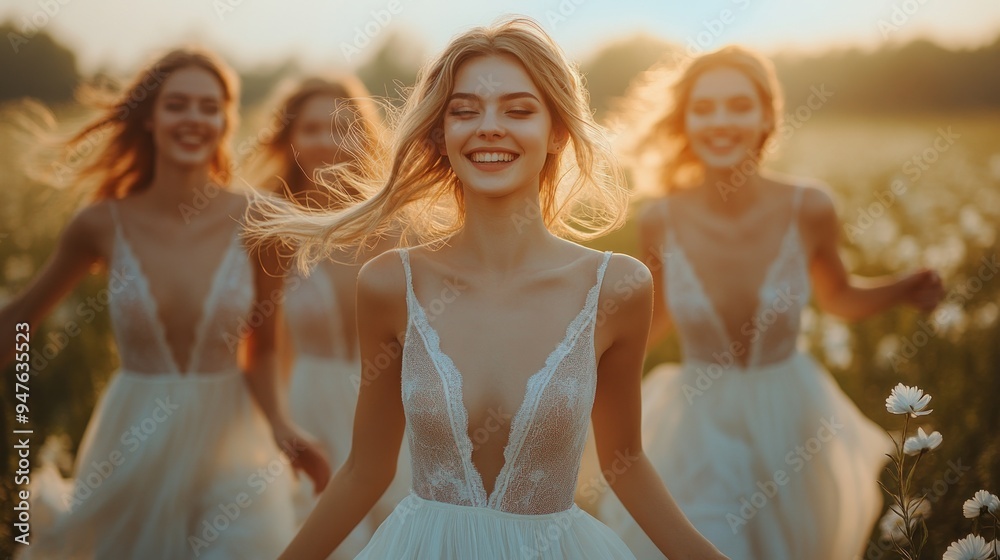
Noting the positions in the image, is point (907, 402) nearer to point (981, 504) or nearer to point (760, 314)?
point (981, 504)

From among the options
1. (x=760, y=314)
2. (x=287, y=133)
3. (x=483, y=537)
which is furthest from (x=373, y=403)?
(x=287, y=133)

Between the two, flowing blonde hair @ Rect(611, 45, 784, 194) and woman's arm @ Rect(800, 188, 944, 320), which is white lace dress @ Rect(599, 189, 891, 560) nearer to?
woman's arm @ Rect(800, 188, 944, 320)

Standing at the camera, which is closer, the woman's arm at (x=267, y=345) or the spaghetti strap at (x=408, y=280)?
the spaghetti strap at (x=408, y=280)

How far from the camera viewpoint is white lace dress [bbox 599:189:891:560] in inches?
228

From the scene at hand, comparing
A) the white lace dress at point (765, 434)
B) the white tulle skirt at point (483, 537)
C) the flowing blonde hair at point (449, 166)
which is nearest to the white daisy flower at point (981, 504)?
the white tulle skirt at point (483, 537)

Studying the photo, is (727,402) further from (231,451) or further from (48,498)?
(48,498)

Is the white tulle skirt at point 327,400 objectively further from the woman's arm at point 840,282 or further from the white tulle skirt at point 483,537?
the white tulle skirt at point 483,537

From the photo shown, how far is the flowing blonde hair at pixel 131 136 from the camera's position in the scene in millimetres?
6000

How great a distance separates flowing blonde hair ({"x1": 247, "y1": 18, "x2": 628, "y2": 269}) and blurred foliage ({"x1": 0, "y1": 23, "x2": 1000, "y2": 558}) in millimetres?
461

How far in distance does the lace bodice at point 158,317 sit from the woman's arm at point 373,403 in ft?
7.86

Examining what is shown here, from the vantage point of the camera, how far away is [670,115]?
6.64m

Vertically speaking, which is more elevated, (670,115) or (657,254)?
(670,115)

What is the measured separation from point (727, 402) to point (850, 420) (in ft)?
2.68

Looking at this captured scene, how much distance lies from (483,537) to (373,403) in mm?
544
